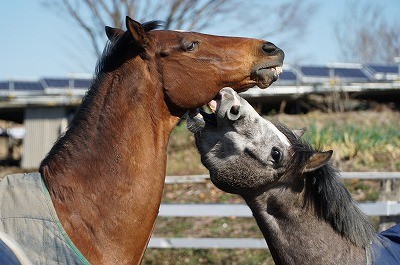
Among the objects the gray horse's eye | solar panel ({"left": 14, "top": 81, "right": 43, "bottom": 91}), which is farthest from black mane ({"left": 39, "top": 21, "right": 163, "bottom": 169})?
solar panel ({"left": 14, "top": 81, "right": 43, "bottom": 91})

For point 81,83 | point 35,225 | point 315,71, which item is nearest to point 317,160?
point 35,225

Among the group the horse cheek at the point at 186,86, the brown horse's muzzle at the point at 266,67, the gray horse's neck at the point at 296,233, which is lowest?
the gray horse's neck at the point at 296,233

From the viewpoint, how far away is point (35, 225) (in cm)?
306

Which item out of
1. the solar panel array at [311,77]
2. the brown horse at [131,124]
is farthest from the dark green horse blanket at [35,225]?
the solar panel array at [311,77]

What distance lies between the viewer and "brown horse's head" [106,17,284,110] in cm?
349

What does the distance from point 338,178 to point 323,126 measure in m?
8.37

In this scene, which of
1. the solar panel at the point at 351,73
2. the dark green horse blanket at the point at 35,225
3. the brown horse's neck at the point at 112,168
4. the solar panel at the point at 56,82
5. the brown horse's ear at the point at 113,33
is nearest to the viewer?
the dark green horse blanket at the point at 35,225

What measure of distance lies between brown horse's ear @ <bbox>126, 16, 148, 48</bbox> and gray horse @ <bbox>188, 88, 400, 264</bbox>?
41.7 inches

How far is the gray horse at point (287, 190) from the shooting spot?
4.49 m

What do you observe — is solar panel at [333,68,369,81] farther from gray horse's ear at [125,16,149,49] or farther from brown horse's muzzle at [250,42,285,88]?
gray horse's ear at [125,16,149,49]

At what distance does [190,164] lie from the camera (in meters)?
13.1

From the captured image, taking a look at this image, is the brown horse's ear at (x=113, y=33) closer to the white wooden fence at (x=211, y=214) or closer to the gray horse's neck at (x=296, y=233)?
the gray horse's neck at (x=296, y=233)

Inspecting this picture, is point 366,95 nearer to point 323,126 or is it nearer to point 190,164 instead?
point 323,126

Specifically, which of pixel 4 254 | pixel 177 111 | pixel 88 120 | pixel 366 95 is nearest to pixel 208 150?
pixel 177 111
